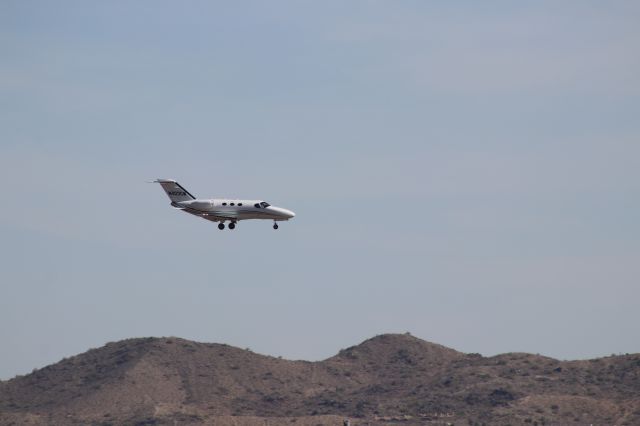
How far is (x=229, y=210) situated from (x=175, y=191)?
7.33 m

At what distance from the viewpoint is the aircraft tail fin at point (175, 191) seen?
14300 centimetres

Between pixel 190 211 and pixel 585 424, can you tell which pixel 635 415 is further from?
pixel 190 211

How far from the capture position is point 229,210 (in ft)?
461

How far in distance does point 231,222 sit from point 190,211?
4.72 meters

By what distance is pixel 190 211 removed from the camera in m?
141

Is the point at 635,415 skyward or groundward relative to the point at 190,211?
groundward

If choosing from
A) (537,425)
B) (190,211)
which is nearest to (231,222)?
(190,211)

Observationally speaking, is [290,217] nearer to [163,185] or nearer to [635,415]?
[163,185]

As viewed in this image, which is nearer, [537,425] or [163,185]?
[163,185]

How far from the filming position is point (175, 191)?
143375 mm

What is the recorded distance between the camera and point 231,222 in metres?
141

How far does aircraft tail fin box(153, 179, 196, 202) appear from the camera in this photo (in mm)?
143000

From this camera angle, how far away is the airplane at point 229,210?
14012 cm

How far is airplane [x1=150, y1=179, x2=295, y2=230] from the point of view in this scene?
140125mm
